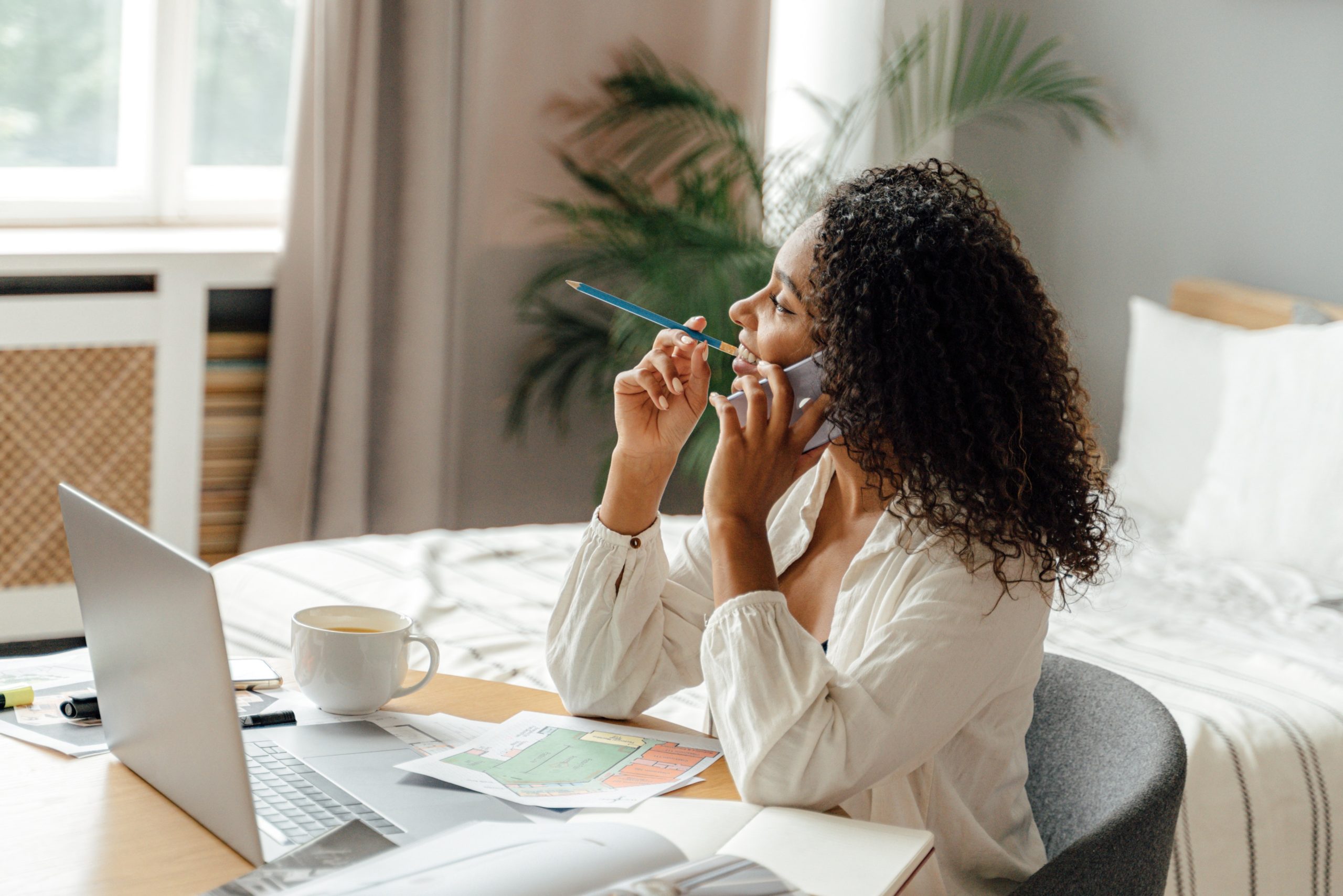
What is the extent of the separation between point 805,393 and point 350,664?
0.43m

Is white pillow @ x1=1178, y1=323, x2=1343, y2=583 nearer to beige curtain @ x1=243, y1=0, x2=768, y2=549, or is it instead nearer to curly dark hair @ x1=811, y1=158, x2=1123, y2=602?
curly dark hair @ x1=811, y1=158, x2=1123, y2=602

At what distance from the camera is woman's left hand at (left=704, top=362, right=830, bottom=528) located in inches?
43.7

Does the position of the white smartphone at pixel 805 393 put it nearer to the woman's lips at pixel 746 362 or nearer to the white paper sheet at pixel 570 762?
the woman's lips at pixel 746 362

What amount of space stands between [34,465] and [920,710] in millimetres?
2364

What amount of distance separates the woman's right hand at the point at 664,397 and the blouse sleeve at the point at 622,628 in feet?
0.25

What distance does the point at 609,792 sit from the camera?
985mm

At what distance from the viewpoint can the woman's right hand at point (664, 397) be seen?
1.30 meters

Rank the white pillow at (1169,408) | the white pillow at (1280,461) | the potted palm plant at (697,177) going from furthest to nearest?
1. the potted palm plant at (697,177)
2. the white pillow at (1169,408)
3. the white pillow at (1280,461)

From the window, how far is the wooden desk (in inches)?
89.9

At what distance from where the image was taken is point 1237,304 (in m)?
2.71

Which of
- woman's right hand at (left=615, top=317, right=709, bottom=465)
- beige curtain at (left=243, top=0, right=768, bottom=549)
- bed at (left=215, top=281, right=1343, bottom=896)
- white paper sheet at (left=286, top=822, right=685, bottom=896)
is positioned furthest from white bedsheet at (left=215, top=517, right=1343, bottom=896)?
beige curtain at (left=243, top=0, right=768, bottom=549)

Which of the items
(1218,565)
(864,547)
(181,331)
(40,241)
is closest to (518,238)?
(181,331)

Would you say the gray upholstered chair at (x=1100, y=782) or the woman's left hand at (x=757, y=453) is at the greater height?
the woman's left hand at (x=757, y=453)

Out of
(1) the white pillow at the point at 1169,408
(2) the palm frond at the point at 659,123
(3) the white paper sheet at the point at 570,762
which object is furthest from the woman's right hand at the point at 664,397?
(2) the palm frond at the point at 659,123
